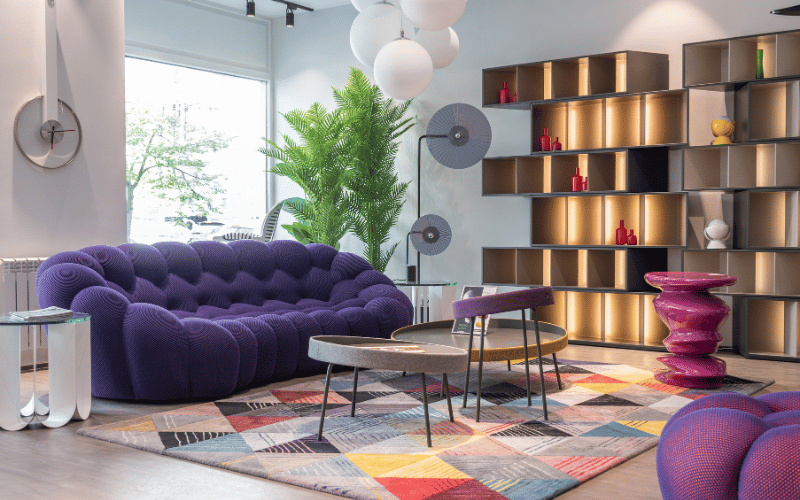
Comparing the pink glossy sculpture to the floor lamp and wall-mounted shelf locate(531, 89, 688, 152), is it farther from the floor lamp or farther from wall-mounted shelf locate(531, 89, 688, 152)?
the floor lamp

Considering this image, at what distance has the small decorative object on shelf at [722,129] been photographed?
18.9 ft

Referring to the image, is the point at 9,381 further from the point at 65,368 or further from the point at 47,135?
the point at 47,135

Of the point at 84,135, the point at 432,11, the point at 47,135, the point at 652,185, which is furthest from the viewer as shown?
the point at 652,185

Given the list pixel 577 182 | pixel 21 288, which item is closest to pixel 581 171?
pixel 577 182

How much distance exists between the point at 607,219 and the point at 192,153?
4575mm

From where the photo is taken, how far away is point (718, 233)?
5805 millimetres

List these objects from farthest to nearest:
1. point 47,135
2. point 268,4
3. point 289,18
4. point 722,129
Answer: point 268,4, point 289,18, point 722,129, point 47,135

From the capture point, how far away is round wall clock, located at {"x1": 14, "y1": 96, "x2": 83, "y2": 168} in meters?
5.02

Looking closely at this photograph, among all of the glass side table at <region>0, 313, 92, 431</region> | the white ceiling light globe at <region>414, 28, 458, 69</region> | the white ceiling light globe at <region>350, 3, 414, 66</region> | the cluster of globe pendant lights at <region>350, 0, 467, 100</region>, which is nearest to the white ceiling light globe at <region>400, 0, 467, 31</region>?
the cluster of globe pendant lights at <region>350, 0, 467, 100</region>

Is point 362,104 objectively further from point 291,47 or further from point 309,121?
point 291,47

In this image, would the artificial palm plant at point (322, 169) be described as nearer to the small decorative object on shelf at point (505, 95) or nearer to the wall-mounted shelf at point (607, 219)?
the small decorative object on shelf at point (505, 95)

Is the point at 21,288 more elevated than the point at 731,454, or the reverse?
the point at 21,288

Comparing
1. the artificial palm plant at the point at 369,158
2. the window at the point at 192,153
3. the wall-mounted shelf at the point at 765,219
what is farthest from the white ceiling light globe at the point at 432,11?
the window at the point at 192,153

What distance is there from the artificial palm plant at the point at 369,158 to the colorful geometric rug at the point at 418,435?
122 inches
